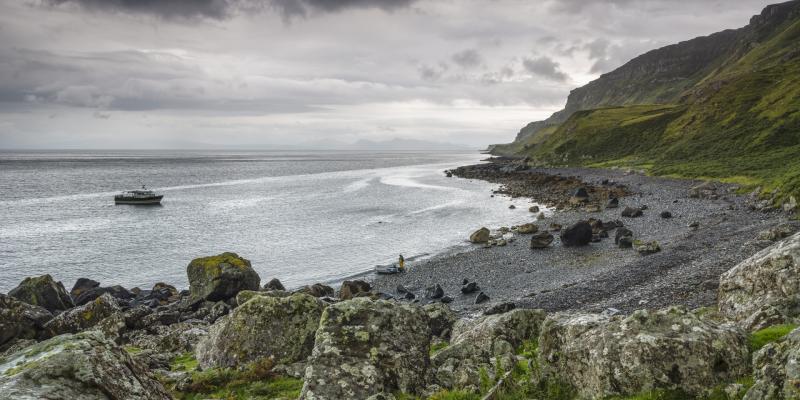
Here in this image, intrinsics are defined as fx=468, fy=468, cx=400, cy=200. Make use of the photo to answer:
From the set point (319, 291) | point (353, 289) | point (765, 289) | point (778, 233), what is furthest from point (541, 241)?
point (765, 289)

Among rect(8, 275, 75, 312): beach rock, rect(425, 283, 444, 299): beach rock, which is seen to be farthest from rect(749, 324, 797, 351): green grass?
rect(8, 275, 75, 312): beach rock

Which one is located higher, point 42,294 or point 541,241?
point 541,241

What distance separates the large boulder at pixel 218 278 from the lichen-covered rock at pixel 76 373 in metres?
30.7

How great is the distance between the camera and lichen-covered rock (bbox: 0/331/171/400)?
24.9 feet

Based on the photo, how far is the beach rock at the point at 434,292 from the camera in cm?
4062

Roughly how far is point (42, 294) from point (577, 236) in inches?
2078

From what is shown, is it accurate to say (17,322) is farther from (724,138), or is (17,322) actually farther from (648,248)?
(724,138)

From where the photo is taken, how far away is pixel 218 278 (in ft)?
126

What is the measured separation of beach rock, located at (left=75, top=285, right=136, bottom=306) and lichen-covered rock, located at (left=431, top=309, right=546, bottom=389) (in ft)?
121

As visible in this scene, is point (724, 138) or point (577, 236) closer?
point (577, 236)

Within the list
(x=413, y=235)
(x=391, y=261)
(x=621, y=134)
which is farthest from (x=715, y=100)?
(x=391, y=261)

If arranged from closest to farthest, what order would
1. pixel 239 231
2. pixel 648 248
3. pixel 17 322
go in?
pixel 17 322, pixel 648 248, pixel 239 231

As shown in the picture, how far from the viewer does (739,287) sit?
625 inches

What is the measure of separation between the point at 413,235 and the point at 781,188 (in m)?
47.2
